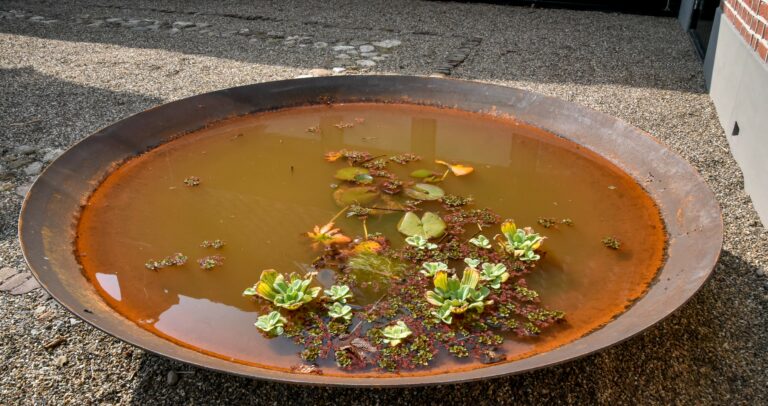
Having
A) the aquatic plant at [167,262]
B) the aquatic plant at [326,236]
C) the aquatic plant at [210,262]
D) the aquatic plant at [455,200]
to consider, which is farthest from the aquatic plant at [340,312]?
the aquatic plant at [455,200]

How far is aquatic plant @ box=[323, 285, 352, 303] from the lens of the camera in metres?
1.97

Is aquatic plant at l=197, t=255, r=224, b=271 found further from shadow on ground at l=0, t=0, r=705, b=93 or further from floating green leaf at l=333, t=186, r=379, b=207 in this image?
shadow on ground at l=0, t=0, r=705, b=93

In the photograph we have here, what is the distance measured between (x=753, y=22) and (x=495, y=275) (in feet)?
8.30

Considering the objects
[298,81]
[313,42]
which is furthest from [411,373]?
[313,42]

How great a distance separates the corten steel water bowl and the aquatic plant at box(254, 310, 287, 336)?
0.22 meters

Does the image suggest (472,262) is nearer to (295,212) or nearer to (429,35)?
(295,212)

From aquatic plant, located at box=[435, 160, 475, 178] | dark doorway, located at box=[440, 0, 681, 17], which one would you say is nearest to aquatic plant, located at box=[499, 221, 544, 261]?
aquatic plant, located at box=[435, 160, 475, 178]

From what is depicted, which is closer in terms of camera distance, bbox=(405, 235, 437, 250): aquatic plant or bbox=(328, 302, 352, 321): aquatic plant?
bbox=(328, 302, 352, 321): aquatic plant

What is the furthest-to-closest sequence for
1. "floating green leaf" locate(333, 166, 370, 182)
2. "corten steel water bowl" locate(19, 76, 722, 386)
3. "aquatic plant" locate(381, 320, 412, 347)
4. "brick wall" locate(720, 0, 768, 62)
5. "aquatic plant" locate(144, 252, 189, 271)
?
"brick wall" locate(720, 0, 768, 62)
"floating green leaf" locate(333, 166, 370, 182)
"aquatic plant" locate(144, 252, 189, 271)
"aquatic plant" locate(381, 320, 412, 347)
"corten steel water bowl" locate(19, 76, 722, 386)

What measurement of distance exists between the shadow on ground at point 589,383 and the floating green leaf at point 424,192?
0.91m

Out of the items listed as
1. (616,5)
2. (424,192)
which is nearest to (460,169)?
(424,192)

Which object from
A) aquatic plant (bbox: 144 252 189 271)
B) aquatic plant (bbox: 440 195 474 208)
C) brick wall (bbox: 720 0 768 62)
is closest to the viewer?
aquatic plant (bbox: 144 252 189 271)

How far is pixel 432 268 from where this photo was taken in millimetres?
2105

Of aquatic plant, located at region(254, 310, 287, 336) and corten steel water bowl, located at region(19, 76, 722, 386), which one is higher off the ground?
corten steel water bowl, located at region(19, 76, 722, 386)
